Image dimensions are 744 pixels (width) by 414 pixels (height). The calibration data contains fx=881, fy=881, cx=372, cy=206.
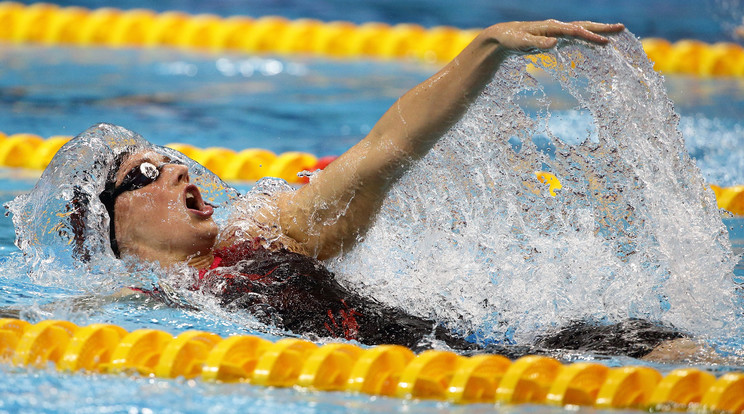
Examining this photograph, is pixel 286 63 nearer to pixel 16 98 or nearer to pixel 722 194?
pixel 16 98

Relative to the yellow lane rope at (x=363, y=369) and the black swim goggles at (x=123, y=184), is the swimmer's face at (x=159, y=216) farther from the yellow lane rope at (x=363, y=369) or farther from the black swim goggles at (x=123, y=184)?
the yellow lane rope at (x=363, y=369)

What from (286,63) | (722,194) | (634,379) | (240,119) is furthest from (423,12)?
(634,379)

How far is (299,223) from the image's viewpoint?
96.9 inches

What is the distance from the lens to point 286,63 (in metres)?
7.03

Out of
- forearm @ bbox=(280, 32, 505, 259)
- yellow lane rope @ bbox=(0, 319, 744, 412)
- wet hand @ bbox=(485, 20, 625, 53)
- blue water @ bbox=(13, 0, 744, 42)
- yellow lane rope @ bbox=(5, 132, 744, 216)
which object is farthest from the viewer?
blue water @ bbox=(13, 0, 744, 42)

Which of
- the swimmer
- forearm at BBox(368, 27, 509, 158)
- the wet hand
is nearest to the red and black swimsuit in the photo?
the swimmer

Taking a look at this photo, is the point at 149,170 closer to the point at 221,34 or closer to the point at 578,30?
the point at 578,30

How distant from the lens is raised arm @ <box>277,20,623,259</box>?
6.83 feet

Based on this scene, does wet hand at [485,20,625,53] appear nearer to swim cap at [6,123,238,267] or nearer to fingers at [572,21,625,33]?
fingers at [572,21,625,33]

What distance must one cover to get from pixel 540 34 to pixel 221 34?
5702 millimetres

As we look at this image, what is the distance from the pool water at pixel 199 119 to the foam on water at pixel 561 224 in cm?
37

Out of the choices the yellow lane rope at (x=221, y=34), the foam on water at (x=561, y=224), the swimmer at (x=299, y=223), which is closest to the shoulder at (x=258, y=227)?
the swimmer at (x=299, y=223)

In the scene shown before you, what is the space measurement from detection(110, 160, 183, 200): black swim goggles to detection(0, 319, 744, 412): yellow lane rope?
40 cm

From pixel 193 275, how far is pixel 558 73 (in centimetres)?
111
